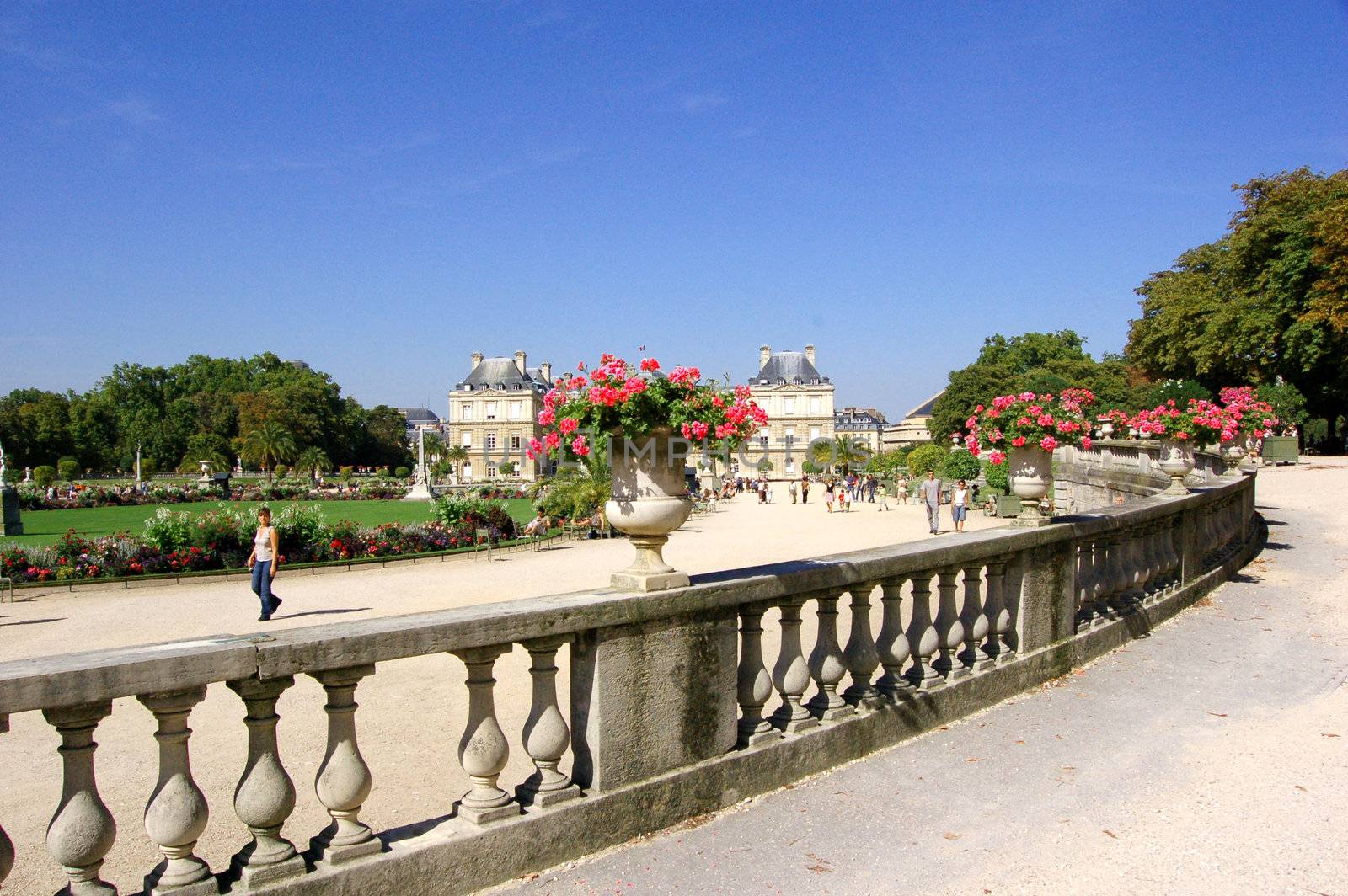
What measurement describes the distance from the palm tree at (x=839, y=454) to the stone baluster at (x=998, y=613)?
60.9 m

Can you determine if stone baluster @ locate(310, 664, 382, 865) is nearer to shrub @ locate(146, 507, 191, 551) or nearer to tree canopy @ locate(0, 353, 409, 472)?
shrub @ locate(146, 507, 191, 551)

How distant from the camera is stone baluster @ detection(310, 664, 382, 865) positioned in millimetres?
2885

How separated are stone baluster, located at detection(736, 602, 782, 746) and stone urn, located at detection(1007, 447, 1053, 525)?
3275 mm

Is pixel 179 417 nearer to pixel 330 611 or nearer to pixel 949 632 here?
pixel 330 611

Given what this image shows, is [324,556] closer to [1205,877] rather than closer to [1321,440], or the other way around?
[1205,877]

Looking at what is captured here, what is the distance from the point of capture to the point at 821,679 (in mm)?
4449

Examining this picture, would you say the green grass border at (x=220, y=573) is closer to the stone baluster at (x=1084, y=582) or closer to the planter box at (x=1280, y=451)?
the stone baluster at (x=1084, y=582)

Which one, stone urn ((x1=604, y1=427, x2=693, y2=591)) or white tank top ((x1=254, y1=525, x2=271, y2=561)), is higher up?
stone urn ((x1=604, y1=427, x2=693, y2=591))

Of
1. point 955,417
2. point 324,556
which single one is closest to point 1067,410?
point 324,556

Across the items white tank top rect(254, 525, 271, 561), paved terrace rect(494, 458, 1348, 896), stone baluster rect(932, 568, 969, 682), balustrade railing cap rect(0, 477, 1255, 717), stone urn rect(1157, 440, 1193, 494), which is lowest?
white tank top rect(254, 525, 271, 561)

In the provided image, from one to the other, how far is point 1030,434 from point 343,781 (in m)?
6.03

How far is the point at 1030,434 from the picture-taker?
7426mm

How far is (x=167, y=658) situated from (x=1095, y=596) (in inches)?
244

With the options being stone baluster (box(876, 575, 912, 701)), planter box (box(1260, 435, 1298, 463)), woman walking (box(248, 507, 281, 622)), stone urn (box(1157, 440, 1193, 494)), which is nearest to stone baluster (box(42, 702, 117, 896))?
stone baluster (box(876, 575, 912, 701))
